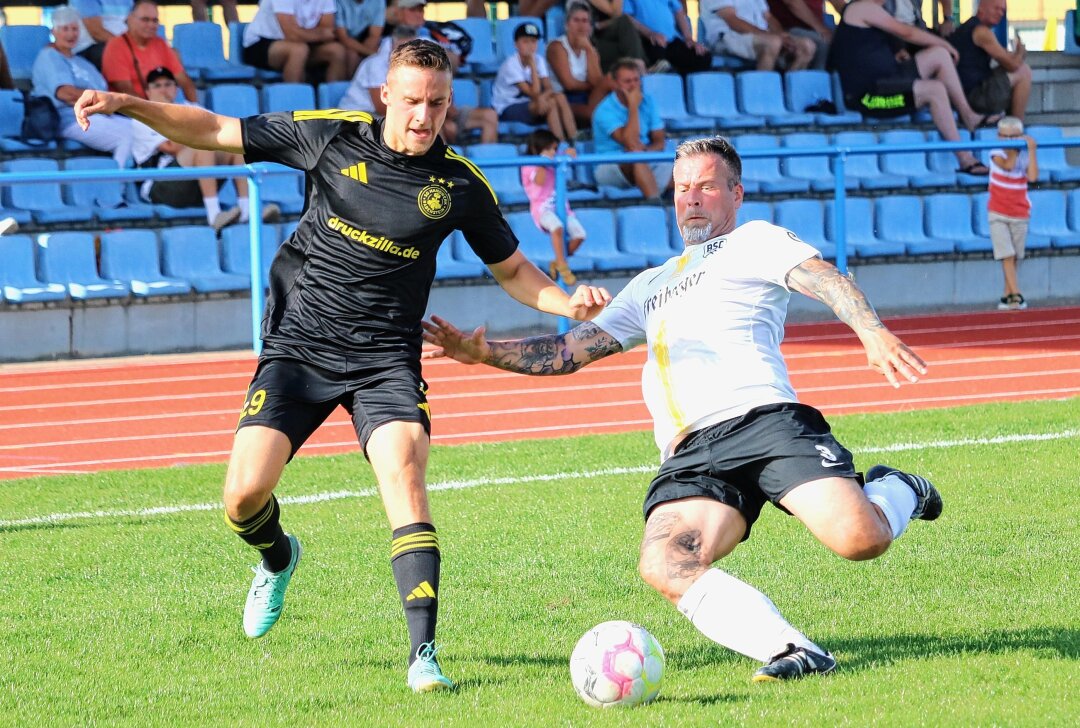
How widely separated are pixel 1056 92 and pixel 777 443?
1620 cm

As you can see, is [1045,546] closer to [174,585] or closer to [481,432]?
[174,585]

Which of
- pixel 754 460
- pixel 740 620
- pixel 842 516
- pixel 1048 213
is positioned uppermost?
pixel 754 460

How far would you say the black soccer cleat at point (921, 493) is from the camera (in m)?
4.86

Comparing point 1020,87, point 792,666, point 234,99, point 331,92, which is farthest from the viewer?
point 1020,87

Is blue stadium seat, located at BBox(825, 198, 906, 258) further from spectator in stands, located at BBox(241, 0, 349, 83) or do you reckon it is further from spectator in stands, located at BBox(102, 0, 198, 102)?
spectator in stands, located at BBox(102, 0, 198, 102)

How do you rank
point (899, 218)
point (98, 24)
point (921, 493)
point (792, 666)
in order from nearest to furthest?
point (792, 666)
point (921, 493)
point (98, 24)
point (899, 218)

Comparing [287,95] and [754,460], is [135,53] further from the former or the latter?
[754,460]

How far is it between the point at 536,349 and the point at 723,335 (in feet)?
2.23

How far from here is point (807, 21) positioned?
1858cm

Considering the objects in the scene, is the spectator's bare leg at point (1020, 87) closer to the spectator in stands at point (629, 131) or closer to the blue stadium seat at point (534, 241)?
the spectator in stands at point (629, 131)

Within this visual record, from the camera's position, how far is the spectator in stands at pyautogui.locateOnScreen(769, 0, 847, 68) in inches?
727

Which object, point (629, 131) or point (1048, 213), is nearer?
point (629, 131)

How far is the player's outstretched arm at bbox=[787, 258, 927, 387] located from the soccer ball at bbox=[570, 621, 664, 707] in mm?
1007

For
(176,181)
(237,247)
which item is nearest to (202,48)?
(176,181)
